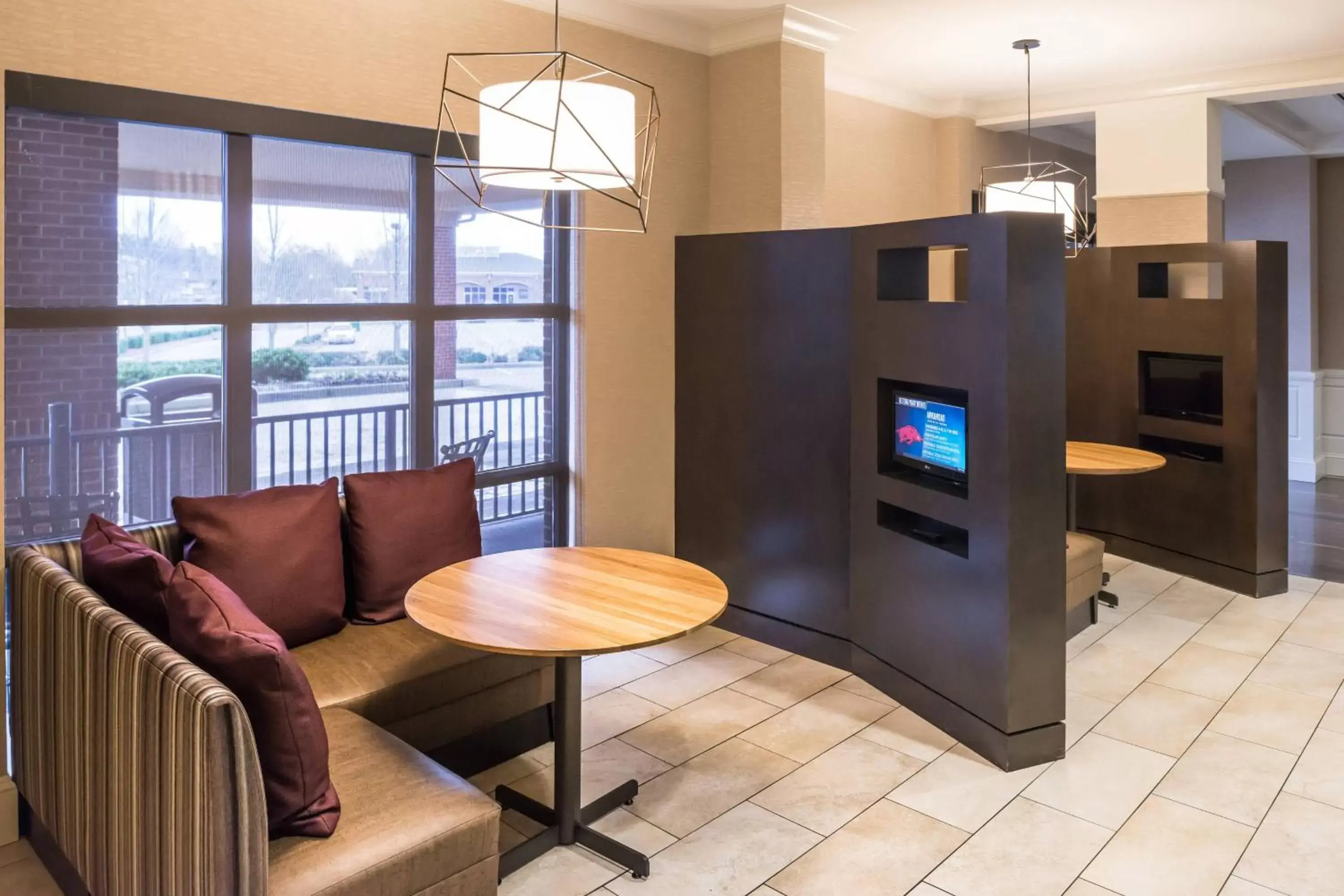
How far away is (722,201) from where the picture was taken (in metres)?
5.02

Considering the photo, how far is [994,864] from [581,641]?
50.8 inches

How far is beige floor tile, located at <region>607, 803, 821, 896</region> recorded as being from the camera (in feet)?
8.38

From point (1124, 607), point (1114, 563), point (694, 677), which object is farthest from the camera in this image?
point (1114, 563)

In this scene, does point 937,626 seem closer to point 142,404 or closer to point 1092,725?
point 1092,725

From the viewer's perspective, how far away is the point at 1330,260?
8.73m

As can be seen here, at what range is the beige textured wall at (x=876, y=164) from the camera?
5.97 m

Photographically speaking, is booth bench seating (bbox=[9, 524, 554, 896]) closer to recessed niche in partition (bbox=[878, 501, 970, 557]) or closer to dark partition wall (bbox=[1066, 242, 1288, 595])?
recessed niche in partition (bbox=[878, 501, 970, 557])

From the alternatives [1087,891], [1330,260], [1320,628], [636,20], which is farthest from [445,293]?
[1330,260]

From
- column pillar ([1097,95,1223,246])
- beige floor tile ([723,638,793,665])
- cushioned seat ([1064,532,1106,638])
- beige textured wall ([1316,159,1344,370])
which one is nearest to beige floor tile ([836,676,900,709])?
beige floor tile ([723,638,793,665])

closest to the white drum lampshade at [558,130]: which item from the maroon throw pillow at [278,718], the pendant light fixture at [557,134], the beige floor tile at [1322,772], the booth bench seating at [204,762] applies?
the pendant light fixture at [557,134]

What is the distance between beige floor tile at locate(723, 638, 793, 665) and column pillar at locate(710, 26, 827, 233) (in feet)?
6.48

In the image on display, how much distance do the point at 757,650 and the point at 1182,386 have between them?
9.49ft

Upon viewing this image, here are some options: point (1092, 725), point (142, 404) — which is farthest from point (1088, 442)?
point (142, 404)

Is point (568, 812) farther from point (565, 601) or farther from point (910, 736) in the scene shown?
point (910, 736)
